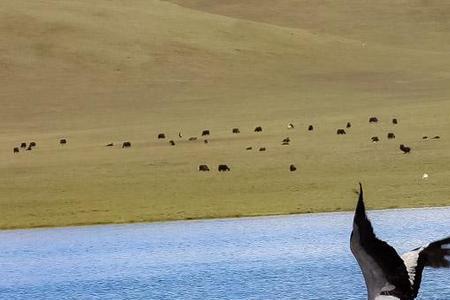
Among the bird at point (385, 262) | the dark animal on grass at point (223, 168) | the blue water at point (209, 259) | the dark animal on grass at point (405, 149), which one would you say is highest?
the dark animal on grass at point (405, 149)

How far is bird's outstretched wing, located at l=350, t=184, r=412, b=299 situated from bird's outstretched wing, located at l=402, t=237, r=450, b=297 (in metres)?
0.03

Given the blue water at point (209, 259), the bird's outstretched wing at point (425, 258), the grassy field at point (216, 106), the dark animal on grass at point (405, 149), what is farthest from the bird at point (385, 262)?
the dark animal on grass at point (405, 149)

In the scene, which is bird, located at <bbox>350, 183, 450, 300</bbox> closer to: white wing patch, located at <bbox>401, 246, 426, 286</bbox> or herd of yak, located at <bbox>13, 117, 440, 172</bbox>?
white wing patch, located at <bbox>401, 246, 426, 286</bbox>

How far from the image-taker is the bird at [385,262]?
5.03 metres

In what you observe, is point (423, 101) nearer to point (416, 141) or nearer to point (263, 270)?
point (416, 141)

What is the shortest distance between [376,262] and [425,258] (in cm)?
20

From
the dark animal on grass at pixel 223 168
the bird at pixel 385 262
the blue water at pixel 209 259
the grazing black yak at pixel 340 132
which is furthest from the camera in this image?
the grazing black yak at pixel 340 132

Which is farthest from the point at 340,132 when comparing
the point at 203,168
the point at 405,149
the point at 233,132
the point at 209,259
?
the point at 209,259

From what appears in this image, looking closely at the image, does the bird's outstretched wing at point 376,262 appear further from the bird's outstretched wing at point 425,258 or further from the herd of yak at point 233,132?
the herd of yak at point 233,132

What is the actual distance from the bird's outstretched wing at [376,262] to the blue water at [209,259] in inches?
273

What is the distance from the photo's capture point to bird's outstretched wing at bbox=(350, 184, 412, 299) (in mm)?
5039

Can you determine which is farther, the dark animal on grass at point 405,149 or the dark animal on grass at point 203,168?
the dark animal on grass at point 405,149

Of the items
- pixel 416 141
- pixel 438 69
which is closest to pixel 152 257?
pixel 416 141

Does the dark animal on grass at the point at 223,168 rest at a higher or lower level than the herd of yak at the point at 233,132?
lower
